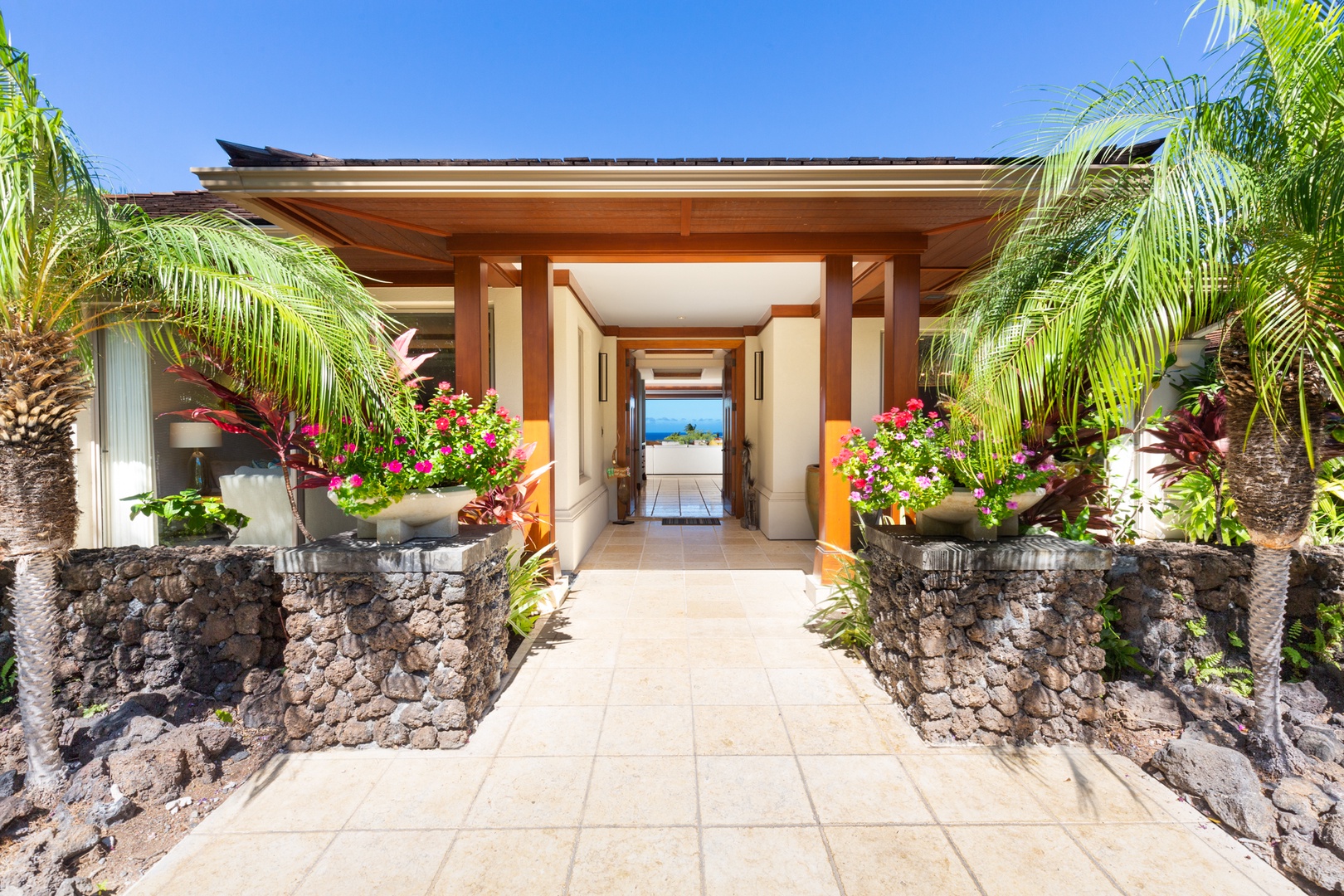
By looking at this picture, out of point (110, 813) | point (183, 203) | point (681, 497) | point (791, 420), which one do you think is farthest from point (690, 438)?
point (110, 813)

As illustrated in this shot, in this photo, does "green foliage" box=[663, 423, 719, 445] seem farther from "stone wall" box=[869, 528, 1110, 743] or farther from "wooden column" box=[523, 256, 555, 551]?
"stone wall" box=[869, 528, 1110, 743]

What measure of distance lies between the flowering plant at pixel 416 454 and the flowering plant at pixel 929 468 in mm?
1741

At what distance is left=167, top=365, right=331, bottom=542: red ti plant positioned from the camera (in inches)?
103

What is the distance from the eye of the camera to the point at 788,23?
23.8 ft

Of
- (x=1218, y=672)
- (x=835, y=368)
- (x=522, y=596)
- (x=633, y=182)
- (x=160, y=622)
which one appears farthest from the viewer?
(x=835, y=368)

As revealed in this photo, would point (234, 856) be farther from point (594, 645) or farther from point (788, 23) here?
point (788, 23)

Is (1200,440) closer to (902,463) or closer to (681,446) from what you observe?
(902,463)

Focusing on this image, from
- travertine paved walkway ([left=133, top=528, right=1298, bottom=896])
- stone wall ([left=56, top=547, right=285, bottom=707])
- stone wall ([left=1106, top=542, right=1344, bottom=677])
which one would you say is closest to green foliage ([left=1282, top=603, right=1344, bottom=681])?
stone wall ([left=1106, top=542, right=1344, bottom=677])

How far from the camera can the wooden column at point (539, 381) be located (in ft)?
14.0

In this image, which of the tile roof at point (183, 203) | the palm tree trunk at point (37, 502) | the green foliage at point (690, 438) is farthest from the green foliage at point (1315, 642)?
the green foliage at point (690, 438)

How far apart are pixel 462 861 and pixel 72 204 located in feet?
8.06

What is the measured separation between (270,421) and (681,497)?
8.09 meters

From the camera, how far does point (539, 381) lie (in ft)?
14.2

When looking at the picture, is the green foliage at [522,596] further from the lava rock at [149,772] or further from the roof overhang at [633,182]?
the roof overhang at [633,182]
